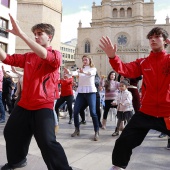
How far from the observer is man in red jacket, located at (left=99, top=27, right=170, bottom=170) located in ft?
8.14

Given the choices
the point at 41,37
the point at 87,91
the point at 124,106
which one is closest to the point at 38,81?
the point at 41,37

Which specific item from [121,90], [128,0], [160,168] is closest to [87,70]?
[121,90]

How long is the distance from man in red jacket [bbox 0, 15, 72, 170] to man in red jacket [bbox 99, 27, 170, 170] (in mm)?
654

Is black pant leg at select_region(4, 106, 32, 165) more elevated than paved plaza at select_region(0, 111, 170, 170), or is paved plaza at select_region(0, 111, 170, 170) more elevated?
black pant leg at select_region(4, 106, 32, 165)

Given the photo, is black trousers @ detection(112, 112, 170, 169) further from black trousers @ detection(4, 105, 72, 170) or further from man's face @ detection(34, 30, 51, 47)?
man's face @ detection(34, 30, 51, 47)

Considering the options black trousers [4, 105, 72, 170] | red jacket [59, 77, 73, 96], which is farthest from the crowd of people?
red jacket [59, 77, 73, 96]

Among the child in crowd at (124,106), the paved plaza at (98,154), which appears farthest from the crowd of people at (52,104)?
the child in crowd at (124,106)

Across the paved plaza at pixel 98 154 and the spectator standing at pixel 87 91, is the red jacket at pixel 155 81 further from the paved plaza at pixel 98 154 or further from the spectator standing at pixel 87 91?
the spectator standing at pixel 87 91

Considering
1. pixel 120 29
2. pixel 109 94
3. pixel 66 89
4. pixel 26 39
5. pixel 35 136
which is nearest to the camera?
pixel 26 39

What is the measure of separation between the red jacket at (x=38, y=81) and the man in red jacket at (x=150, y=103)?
28.6 inches

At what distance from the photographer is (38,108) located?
2.51 metres

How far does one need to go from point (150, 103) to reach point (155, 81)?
0.28m

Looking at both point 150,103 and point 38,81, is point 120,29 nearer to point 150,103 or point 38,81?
point 150,103

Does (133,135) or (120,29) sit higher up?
(120,29)
